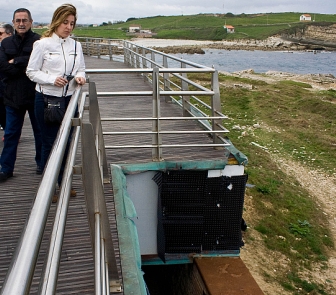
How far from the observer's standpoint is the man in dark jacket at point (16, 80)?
423 cm

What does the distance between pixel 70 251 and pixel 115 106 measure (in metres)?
5.97

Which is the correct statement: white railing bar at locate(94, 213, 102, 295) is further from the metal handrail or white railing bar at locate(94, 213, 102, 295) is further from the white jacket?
the white jacket

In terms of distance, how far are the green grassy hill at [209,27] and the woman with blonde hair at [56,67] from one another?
9695cm

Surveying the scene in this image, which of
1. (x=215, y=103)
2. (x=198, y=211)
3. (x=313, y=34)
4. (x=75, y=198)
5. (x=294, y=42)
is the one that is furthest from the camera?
(x=313, y=34)

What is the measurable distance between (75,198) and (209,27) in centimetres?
13765

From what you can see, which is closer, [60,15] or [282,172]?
[60,15]

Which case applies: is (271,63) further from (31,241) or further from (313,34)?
(31,241)

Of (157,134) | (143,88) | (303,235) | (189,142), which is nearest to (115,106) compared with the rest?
(143,88)

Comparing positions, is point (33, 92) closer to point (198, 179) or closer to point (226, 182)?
point (198, 179)

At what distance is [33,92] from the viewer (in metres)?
4.59

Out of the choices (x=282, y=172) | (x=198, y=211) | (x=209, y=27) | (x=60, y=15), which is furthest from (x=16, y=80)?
(x=209, y=27)

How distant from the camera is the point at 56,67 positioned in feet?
13.1

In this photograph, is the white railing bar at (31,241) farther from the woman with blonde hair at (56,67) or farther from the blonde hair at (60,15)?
the blonde hair at (60,15)

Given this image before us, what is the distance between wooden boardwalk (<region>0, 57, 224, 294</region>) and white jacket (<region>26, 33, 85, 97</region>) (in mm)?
1105
